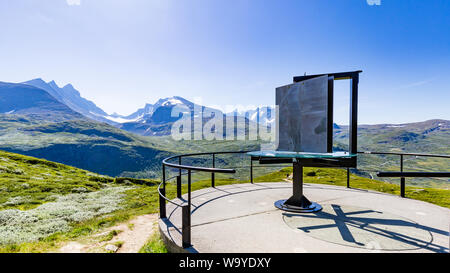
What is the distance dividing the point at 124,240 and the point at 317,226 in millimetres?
3930

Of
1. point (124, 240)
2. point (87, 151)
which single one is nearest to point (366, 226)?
point (124, 240)

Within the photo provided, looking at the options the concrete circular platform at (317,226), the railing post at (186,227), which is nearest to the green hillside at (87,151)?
the concrete circular platform at (317,226)

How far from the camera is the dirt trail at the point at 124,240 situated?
163 inches

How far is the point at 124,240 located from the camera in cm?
454

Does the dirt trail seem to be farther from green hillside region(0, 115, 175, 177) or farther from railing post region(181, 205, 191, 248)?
green hillside region(0, 115, 175, 177)

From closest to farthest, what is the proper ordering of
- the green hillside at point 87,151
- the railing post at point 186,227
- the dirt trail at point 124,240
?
the railing post at point 186,227 → the dirt trail at point 124,240 → the green hillside at point 87,151

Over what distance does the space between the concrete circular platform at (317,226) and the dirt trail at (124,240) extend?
665mm

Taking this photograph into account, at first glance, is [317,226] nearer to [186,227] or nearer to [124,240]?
[186,227]

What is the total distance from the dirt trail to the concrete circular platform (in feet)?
2.18

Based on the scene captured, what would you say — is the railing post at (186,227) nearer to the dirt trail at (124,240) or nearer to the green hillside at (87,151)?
the dirt trail at (124,240)

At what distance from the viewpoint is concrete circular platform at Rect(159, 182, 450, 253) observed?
333 centimetres
